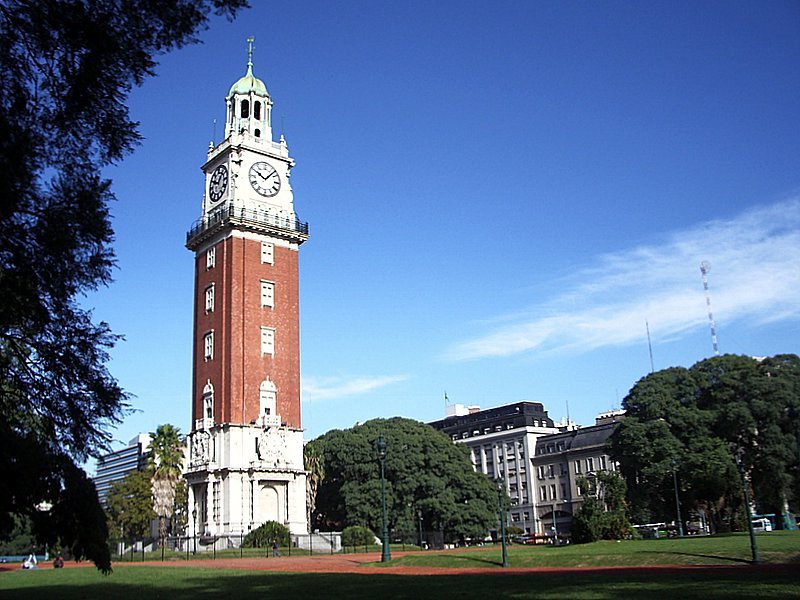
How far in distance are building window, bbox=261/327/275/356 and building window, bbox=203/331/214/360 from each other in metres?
4.26

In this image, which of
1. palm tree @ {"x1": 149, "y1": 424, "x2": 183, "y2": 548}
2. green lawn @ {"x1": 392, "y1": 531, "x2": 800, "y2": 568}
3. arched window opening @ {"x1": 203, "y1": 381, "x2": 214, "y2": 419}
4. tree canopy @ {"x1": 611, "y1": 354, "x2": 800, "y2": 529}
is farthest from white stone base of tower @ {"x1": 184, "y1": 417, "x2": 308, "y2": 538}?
green lawn @ {"x1": 392, "y1": 531, "x2": 800, "y2": 568}

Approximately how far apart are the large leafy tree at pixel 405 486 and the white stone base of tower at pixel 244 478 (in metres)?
7.72

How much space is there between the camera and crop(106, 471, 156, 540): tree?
7062cm

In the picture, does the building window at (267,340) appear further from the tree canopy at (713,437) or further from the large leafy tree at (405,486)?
the tree canopy at (713,437)

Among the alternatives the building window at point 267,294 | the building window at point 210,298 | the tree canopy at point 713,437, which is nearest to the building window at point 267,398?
the building window at point 267,294

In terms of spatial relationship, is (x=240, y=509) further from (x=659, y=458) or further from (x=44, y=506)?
(x=44, y=506)

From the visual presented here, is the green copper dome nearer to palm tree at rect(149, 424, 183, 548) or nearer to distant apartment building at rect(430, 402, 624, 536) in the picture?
palm tree at rect(149, 424, 183, 548)

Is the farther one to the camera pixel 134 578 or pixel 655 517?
pixel 655 517

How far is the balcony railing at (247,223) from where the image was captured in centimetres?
6650

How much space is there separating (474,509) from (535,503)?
117ft

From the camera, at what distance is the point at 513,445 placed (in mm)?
111000

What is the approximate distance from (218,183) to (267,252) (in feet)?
26.8

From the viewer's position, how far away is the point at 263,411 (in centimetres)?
6419

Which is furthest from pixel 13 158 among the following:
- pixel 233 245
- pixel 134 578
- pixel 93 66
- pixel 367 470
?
pixel 367 470
